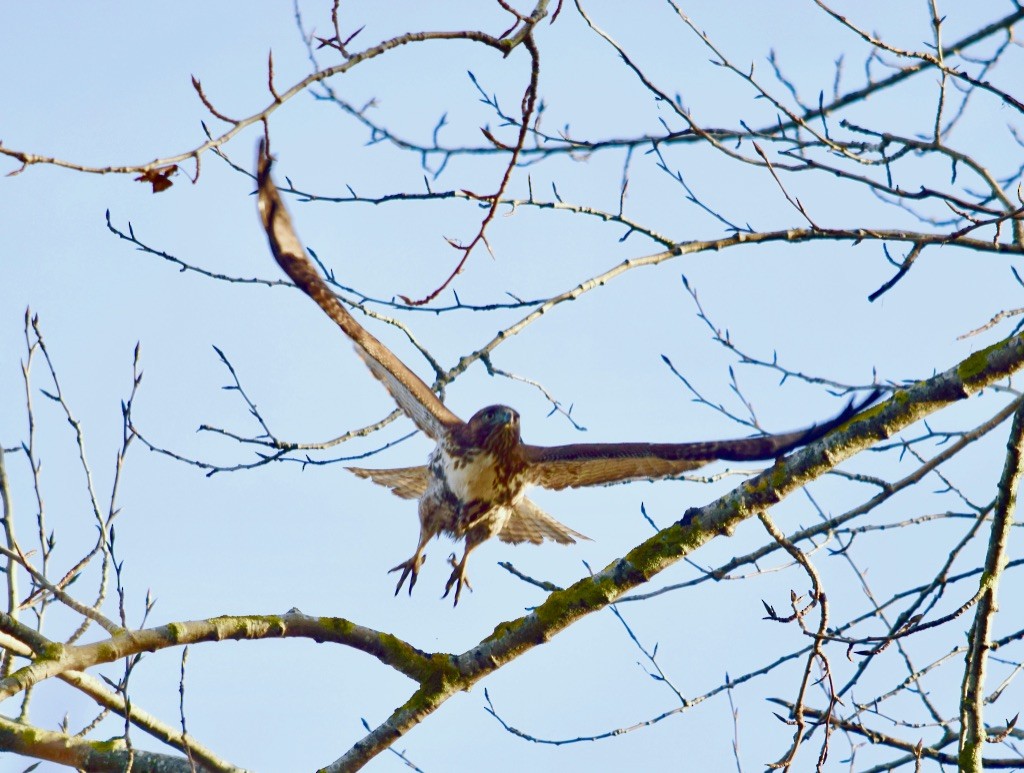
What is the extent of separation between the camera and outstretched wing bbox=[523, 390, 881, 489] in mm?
4406

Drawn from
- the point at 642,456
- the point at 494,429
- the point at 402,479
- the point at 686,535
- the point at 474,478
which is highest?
the point at 402,479

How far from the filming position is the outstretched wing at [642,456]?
4406mm

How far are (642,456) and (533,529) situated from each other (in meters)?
2.12

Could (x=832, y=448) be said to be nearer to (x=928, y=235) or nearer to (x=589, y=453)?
(x=928, y=235)

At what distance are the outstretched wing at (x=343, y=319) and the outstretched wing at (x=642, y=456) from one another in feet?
1.95

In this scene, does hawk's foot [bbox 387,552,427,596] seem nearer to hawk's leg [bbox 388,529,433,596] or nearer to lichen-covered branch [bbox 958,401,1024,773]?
hawk's leg [bbox 388,529,433,596]

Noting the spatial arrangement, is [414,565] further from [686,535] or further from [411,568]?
[686,535]

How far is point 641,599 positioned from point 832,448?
972mm

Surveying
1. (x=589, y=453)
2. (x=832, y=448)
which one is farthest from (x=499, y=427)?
(x=832, y=448)

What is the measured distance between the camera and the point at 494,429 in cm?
657

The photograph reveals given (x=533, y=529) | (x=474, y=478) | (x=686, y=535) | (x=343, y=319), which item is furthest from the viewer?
(x=533, y=529)

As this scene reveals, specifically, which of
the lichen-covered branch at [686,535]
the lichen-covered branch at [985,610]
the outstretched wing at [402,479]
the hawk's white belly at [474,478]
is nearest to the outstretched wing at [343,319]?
the hawk's white belly at [474,478]

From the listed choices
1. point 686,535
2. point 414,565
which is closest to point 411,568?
point 414,565

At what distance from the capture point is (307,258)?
228 inches
